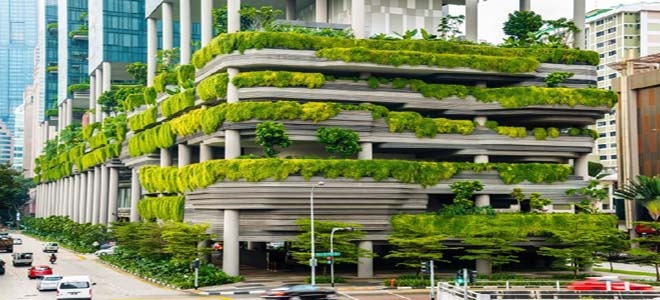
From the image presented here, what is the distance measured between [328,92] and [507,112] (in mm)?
17065

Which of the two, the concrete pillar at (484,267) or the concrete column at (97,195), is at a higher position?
the concrete column at (97,195)

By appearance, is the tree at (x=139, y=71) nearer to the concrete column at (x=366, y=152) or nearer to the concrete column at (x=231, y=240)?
the concrete column at (x=231, y=240)

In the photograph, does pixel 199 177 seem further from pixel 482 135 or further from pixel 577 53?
pixel 577 53

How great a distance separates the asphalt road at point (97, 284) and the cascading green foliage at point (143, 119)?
651 inches

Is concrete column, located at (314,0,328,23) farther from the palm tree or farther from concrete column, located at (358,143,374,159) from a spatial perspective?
the palm tree

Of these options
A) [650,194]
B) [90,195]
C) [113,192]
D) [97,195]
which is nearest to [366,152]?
[650,194]

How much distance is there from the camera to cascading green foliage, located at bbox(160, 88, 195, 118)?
90000 mm

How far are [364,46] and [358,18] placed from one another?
4408mm

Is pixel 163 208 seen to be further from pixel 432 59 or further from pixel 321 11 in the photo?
pixel 432 59

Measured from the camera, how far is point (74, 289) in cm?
5522

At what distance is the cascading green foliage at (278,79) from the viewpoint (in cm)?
7750

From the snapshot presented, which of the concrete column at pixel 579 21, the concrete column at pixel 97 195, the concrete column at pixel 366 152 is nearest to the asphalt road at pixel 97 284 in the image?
the concrete column at pixel 366 152

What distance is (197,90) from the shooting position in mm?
86562

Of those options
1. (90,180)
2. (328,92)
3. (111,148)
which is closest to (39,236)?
(90,180)
